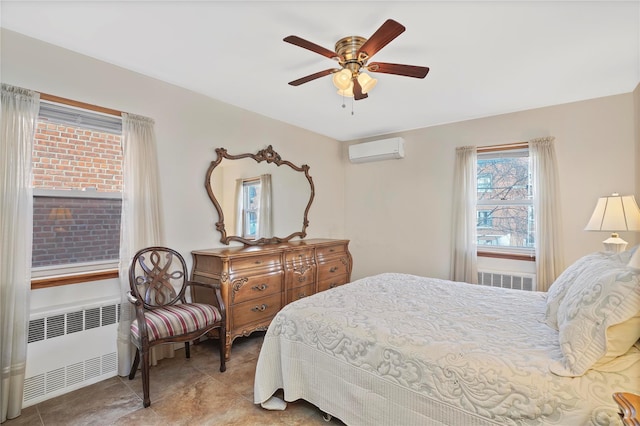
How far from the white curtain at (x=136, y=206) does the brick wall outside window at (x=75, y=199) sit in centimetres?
15

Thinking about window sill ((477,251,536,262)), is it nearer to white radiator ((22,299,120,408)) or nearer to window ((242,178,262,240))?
window ((242,178,262,240))

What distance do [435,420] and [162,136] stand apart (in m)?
2.87

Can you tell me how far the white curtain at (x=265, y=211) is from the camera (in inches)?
140

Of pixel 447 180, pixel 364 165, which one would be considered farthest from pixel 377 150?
pixel 447 180

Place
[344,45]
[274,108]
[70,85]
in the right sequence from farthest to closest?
1. [274,108]
2. [70,85]
3. [344,45]

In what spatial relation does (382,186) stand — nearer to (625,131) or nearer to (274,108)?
(274,108)

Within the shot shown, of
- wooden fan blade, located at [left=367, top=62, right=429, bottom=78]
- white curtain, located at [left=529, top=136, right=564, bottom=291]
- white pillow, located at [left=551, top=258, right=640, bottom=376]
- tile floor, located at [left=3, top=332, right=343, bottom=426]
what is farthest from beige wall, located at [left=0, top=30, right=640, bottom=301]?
white pillow, located at [left=551, top=258, right=640, bottom=376]

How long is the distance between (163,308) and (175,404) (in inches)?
27.6

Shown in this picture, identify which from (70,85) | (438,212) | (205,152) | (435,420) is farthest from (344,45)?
(438,212)

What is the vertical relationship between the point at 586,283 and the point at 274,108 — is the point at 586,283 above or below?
below

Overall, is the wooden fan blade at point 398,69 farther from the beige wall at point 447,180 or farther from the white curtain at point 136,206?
the beige wall at point 447,180

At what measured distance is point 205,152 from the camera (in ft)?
10.0

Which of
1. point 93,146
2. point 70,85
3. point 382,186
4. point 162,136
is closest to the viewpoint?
point 70,85

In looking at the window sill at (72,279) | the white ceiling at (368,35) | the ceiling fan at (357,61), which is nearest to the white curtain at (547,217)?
the white ceiling at (368,35)
